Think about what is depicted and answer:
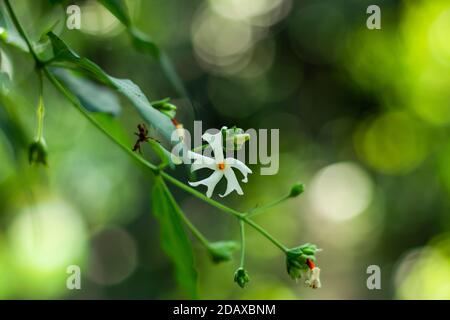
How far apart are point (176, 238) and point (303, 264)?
0.60 feet

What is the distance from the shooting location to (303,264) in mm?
782

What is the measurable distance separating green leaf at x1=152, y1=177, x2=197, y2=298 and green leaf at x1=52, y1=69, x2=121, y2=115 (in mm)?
163

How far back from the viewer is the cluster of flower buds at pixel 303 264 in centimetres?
78

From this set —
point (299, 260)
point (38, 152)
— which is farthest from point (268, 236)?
point (38, 152)

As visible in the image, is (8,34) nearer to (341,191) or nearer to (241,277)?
(241,277)

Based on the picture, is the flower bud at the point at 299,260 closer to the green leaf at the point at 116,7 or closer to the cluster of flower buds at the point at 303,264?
the cluster of flower buds at the point at 303,264

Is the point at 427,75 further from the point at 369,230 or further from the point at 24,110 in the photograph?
the point at 24,110

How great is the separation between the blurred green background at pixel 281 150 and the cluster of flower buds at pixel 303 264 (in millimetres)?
1670

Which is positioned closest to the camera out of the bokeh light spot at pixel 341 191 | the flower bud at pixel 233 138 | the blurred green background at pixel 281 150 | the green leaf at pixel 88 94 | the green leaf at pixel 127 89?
the green leaf at pixel 127 89

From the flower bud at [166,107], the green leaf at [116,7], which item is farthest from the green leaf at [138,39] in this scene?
the flower bud at [166,107]

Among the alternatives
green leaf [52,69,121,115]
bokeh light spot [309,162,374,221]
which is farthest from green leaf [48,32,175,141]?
bokeh light spot [309,162,374,221]

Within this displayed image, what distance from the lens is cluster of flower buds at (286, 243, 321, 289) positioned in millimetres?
782

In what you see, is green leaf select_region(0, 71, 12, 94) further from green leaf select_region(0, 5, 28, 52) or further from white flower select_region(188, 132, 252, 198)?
white flower select_region(188, 132, 252, 198)

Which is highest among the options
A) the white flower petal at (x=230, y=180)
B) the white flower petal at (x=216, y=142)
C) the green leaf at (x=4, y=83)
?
the green leaf at (x=4, y=83)
